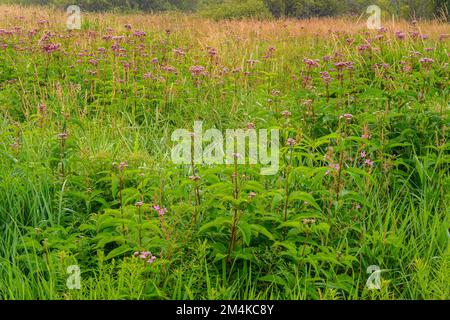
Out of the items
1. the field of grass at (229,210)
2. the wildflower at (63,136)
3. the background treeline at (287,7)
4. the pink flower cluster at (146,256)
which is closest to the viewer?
the pink flower cluster at (146,256)

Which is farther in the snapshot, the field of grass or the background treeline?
the background treeline

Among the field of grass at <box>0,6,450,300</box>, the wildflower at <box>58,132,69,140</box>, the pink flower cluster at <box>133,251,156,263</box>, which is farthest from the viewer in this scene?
the wildflower at <box>58,132,69,140</box>

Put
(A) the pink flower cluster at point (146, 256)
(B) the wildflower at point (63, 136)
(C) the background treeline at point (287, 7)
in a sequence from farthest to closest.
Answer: (C) the background treeline at point (287, 7) < (B) the wildflower at point (63, 136) < (A) the pink flower cluster at point (146, 256)

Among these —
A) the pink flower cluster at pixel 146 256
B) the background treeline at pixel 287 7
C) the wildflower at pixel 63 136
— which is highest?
the background treeline at pixel 287 7

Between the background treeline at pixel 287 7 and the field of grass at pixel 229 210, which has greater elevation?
the background treeline at pixel 287 7

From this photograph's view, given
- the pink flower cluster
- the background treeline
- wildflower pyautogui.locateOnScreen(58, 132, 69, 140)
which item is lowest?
the pink flower cluster

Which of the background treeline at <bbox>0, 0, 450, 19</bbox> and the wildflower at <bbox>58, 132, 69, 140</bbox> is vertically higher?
the background treeline at <bbox>0, 0, 450, 19</bbox>

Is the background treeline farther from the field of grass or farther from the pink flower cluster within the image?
the pink flower cluster

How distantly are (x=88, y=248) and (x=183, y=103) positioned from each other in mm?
2661

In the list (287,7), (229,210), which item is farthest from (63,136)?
(287,7)

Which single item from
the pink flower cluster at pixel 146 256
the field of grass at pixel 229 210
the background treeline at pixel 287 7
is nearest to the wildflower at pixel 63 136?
the field of grass at pixel 229 210

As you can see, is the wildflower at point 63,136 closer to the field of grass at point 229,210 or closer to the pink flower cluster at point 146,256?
the field of grass at point 229,210

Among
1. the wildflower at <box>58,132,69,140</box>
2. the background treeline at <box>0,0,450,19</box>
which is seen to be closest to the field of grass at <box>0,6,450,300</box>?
the wildflower at <box>58,132,69,140</box>

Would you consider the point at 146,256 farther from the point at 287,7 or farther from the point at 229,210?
the point at 287,7
